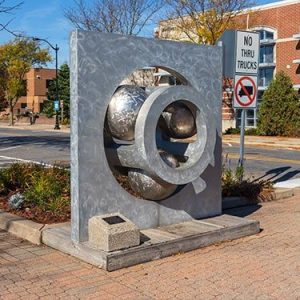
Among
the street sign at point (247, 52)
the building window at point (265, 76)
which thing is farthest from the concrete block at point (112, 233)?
the building window at point (265, 76)

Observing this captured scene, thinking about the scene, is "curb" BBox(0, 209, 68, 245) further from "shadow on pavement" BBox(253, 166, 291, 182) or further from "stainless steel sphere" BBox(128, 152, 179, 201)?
"shadow on pavement" BBox(253, 166, 291, 182)

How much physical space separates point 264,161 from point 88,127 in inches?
474

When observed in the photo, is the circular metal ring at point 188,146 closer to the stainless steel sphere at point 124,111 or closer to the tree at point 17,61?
the stainless steel sphere at point 124,111

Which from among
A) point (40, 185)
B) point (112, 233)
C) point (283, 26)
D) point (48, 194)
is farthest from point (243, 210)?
point (283, 26)

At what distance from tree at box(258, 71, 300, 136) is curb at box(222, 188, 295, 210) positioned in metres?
22.3

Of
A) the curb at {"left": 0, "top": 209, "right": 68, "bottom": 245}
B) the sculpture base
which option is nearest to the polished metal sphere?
the sculpture base

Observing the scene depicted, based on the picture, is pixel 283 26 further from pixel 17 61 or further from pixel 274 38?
pixel 17 61

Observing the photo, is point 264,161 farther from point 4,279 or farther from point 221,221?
point 4,279

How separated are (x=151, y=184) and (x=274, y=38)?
3723 centimetres

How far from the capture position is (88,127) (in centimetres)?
588

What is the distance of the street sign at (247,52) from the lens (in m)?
9.07

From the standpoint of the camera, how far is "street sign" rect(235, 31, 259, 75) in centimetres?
907

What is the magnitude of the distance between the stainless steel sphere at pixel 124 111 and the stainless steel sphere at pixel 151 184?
1.60 feet

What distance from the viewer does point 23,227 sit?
657cm
